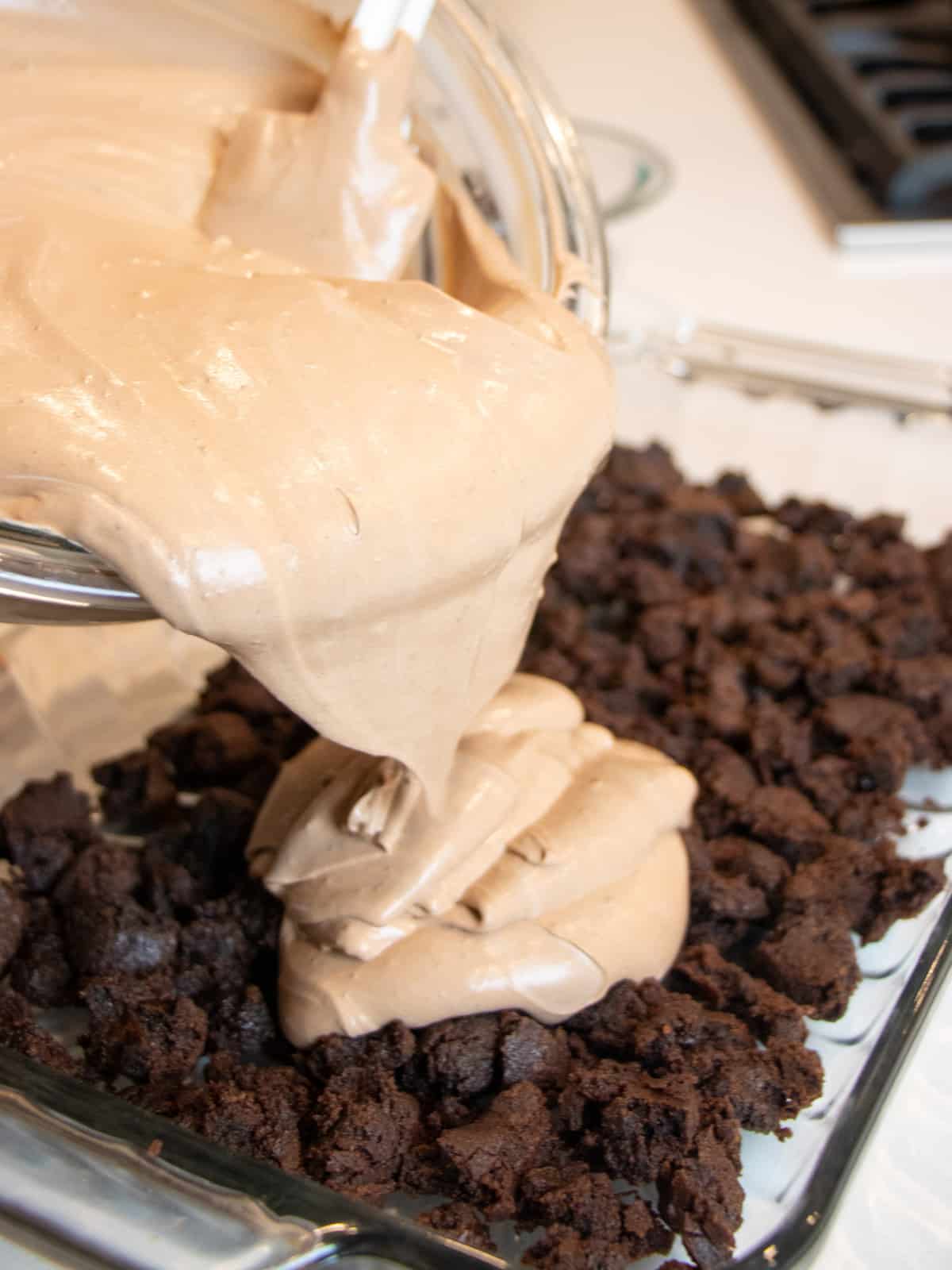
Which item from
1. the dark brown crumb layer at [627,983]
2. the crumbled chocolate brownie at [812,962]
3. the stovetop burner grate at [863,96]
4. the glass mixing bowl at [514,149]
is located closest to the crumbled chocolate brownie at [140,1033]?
the dark brown crumb layer at [627,983]

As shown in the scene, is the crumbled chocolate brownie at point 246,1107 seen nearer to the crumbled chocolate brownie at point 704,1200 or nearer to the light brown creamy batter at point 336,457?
the light brown creamy batter at point 336,457

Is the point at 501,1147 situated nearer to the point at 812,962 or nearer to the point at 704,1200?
the point at 704,1200

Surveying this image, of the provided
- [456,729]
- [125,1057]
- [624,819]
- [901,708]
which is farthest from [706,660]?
[125,1057]

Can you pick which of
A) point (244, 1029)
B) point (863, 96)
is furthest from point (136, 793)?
point (863, 96)

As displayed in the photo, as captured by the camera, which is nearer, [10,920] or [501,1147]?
[501,1147]

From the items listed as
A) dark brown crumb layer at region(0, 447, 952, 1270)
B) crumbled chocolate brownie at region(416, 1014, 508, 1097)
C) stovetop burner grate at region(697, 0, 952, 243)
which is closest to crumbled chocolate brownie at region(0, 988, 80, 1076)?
dark brown crumb layer at region(0, 447, 952, 1270)

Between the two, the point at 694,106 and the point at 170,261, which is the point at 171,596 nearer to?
the point at 170,261
